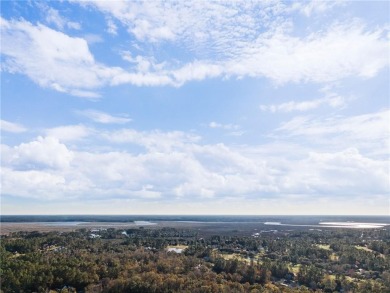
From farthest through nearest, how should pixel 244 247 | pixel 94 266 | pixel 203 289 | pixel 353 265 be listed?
1. pixel 244 247
2. pixel 353 265
3. pixel 94 266
4. pixel 203 289

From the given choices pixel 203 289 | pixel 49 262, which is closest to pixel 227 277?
pixel 203 289

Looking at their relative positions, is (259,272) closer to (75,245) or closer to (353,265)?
(353,265)

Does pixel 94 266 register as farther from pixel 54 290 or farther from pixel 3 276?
pixel 3 276

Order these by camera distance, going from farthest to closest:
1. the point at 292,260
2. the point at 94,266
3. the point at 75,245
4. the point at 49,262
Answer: the point at 75,245
the point at 292,260
the point at 49,262
the point at 94,266

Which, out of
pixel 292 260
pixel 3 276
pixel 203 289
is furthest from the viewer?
pixel 292 260

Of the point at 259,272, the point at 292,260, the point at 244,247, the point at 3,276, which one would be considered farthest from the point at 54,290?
the point at 244,247

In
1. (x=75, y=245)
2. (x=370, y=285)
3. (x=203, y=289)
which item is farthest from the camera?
(x=75, y=245)

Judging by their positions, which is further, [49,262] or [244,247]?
[244,247]

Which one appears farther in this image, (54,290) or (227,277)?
(227,277)
